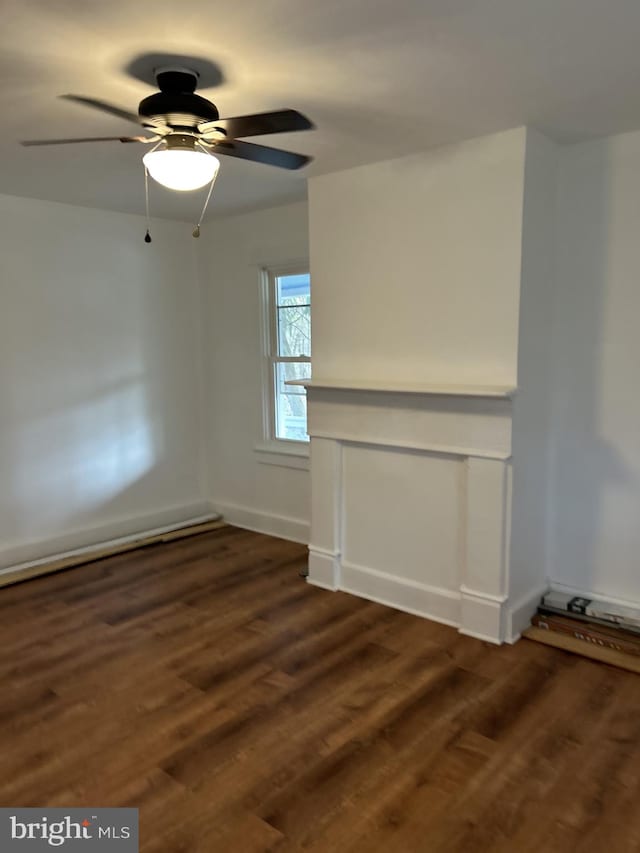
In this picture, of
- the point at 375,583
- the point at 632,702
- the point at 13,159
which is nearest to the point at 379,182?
the point at 13,159

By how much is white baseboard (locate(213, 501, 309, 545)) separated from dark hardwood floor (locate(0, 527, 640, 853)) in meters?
0.98

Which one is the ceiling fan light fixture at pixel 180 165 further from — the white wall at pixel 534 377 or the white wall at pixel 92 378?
the white wall at pixel 92 378

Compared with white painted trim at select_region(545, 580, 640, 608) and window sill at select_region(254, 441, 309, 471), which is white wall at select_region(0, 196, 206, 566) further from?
Answer: white painted trim at select_region(545, 580, 640, 608)

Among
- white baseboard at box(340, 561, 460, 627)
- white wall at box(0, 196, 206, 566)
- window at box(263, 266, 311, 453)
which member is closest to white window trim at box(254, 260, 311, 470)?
window at box(263, 266, 311, 453)

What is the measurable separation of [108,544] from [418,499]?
2354mm

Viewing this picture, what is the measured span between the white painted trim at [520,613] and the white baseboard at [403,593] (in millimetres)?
257

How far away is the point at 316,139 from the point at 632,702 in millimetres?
2713

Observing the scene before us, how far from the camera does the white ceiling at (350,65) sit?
175cm

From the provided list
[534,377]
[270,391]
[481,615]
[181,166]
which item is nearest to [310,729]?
[481,615]

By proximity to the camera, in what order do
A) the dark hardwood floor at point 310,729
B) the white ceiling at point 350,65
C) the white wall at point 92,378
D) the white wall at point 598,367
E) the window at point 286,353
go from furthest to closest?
the window at point 286,353 < the white wall at point 92,378 < the white wall at point 598,367 < the dark hardwood floor at point 310,729 < the white ceiling at point 350,65

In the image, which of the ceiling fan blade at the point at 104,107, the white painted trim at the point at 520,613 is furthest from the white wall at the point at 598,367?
the ceiling fan blade at the point at 104,107

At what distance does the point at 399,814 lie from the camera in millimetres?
1940

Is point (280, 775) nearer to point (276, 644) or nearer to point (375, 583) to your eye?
point (276, 644)

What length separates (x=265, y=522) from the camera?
4.72m
